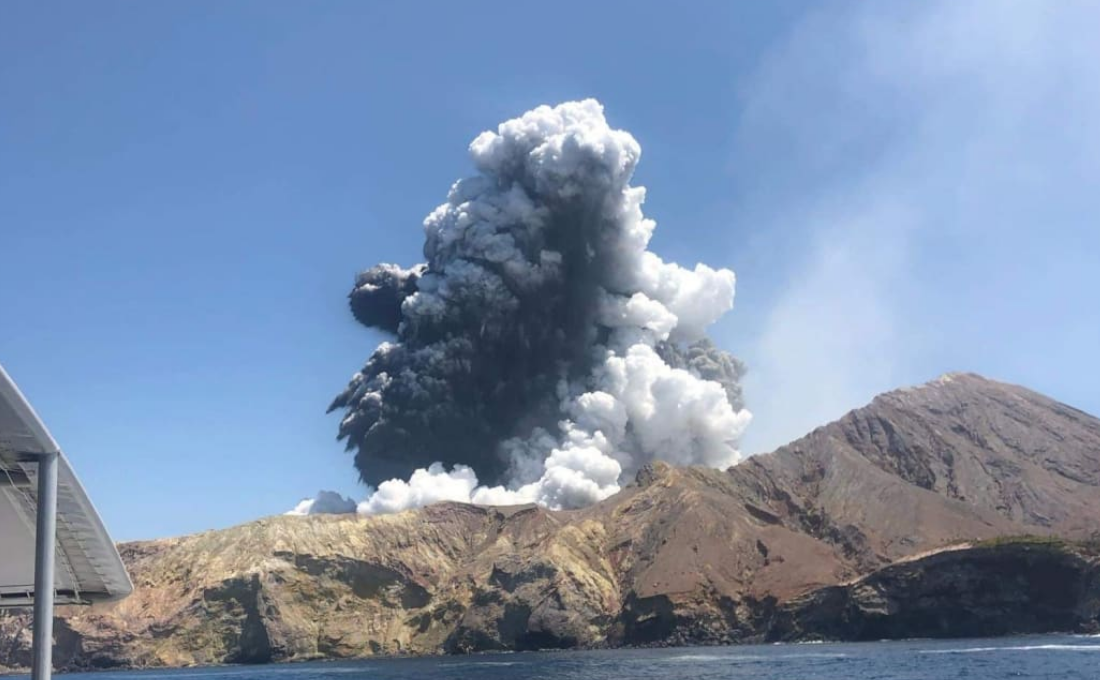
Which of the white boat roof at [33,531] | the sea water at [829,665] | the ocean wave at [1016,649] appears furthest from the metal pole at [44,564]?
the ocean wave at [1016,649]

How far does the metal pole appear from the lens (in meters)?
22.4

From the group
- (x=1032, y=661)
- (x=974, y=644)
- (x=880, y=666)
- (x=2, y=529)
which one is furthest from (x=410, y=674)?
(x=2, y=529)

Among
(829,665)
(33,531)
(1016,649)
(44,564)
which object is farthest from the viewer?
(1016,649)

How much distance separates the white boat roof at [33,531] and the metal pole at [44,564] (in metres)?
0.43

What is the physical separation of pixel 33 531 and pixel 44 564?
4.43m

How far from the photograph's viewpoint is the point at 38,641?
22.7m

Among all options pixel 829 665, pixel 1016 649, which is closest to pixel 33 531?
pixel 829 665

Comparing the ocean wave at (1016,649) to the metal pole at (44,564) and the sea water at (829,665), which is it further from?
the metal pole at (44,564)

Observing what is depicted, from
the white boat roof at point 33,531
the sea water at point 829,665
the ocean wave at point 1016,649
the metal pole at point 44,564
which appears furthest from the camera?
the ocean wave at point 1016,649

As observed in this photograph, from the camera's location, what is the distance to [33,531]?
1049 inches

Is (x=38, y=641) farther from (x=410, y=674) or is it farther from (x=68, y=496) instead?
(x=410, y=674)

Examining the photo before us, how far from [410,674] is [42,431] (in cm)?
13764

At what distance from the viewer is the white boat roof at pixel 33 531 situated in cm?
2256

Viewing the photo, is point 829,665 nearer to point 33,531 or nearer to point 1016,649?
point 1016,649
